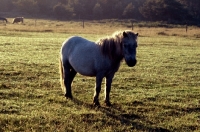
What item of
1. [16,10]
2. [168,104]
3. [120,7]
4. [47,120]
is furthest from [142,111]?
[16,10]

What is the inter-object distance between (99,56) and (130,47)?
1.02m

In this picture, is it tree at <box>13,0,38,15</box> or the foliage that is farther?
tree at <box>13,0,38,15</box>

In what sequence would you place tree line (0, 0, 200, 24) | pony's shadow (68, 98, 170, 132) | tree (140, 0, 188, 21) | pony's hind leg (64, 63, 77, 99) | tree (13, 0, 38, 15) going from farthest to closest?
tree (13, 0, 38, 15)
tree line (0, 0, 200, 24)
tree (140, 0, 188, 21)
pony's hind leg (64, 63, 77, 99)
pony's shadow (68, 98, 170, 132)

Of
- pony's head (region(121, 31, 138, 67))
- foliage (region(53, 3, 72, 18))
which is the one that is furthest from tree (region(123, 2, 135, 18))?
pony's head (region(121, 31, 138, 67))

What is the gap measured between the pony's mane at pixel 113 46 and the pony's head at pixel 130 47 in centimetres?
25

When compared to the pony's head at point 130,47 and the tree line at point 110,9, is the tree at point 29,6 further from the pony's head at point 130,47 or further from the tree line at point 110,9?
the pony's head at point 130,47

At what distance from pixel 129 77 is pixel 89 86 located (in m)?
2.37

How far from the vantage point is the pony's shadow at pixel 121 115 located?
20.1 feet

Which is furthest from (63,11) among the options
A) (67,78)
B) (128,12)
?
(67,78)

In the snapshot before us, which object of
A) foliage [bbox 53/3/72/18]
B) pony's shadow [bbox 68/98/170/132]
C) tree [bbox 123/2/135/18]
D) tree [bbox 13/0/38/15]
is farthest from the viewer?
tree [bbox 13/0/38/15]

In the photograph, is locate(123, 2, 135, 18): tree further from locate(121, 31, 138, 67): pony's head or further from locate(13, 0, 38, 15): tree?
locate(121, 31, 138, 67): pony's head

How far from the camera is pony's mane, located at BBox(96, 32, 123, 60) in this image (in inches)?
276

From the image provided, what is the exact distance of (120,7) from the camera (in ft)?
258

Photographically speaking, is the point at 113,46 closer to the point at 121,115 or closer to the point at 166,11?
the point at 121,115
